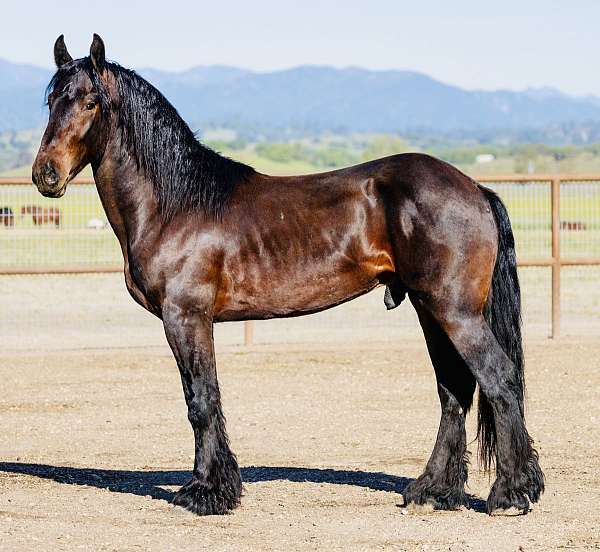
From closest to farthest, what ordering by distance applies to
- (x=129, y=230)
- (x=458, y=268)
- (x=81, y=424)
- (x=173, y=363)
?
1. (x=458, y=268)
2. (x=129, y=230)
3. (x=81, y=424)
4. (x=173, y=363)

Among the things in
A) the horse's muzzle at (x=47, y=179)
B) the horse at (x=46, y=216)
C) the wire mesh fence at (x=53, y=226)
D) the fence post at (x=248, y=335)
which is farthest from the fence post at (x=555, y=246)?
the horse's muzzle at (x=47, y=179)

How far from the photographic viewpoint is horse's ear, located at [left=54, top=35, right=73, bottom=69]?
595cm

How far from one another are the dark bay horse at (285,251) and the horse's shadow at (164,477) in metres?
0.60

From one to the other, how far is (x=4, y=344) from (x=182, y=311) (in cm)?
787

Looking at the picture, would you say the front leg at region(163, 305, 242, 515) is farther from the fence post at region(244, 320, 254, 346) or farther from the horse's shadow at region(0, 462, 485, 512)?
the fence post at region(244, 320, 254, 346)

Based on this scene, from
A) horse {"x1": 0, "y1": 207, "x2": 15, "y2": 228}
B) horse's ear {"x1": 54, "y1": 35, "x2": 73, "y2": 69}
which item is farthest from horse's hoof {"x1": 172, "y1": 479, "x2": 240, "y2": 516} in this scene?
horse {"x1": 0, "y1": 207, "x2": 15, "y2": 228}

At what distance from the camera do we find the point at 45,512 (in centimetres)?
588

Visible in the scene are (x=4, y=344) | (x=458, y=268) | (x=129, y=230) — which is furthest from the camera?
(x=4, y=344)

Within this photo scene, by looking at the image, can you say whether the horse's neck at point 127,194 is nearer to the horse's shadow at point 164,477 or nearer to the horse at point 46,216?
the horse's shadow at point 164,477

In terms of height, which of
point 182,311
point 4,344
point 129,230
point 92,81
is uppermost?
point 92,81

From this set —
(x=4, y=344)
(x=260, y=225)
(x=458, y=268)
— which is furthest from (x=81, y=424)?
(x=4, y=344)

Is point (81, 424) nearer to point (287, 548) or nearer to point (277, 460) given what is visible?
point (277, 460)

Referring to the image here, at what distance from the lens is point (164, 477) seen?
6.77 metres

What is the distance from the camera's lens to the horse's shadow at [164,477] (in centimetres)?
647
